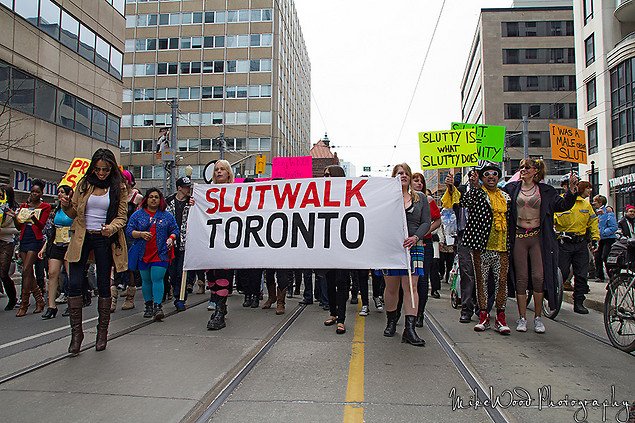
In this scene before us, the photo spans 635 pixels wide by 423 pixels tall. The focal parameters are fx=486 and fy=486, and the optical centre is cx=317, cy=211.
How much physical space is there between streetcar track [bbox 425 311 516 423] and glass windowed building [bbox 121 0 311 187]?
1901 inches

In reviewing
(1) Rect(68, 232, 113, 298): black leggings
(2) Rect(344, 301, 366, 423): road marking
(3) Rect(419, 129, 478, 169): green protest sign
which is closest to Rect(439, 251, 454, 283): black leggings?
(3) Rect(419, 129, 478, 169): green protest sign

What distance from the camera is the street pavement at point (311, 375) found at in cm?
339

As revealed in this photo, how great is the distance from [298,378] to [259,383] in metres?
0.34

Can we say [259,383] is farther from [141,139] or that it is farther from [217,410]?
[141,139]

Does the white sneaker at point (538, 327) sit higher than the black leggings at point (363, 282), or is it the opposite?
the black leggings at point (363, 282)

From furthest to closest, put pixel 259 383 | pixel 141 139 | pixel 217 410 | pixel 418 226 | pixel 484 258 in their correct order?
pixel 141 139 → pixel 484 258 → pixel 418 226 → pixel 259 383 → pixel 217 410

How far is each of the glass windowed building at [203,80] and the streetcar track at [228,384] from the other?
48.7 metres

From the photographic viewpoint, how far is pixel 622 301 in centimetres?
514

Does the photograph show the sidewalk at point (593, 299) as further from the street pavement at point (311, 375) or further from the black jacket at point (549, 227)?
the black jacket at point (549, 227)

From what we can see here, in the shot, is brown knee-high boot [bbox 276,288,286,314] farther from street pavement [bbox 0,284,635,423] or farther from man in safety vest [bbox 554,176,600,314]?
man in safety vest [bbox 554,176,600,314]

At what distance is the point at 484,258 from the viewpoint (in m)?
6.20

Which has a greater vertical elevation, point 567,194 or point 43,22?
point 43,22

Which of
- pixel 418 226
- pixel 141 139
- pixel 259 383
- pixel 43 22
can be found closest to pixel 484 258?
pixel 418 226

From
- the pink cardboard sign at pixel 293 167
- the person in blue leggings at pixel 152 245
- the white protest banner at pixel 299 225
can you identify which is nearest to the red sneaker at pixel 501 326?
the white protest banner at pixel 299 225
